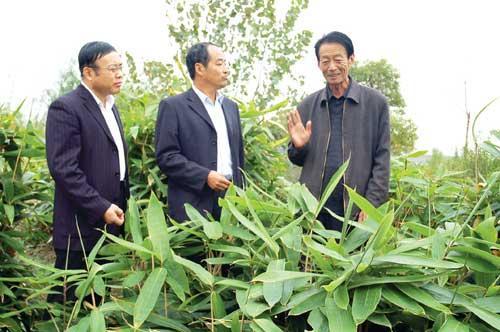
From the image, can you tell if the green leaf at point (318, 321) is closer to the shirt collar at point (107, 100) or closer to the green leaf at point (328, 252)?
the green leaf at point (328, 252)

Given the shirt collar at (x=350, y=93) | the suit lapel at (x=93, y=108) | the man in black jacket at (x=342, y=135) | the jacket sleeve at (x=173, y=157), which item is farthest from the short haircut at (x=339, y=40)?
the suit lapel at (x=93, y=108)

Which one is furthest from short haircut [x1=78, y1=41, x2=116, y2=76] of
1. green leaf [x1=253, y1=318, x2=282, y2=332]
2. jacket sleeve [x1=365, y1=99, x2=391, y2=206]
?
green leaf [x1=253, y1=318, x2=282, y2=332]

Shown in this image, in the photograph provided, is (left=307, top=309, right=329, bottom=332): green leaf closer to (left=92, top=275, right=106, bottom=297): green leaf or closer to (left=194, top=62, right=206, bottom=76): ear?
(left=92, top=275, right=106, bottom=297): green leaf

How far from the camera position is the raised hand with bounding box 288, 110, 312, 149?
2.96 meters

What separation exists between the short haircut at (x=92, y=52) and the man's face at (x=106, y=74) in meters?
0.02

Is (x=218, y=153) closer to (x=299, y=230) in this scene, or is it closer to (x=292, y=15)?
(x=299, y=230)

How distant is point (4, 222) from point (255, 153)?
5.30 feet

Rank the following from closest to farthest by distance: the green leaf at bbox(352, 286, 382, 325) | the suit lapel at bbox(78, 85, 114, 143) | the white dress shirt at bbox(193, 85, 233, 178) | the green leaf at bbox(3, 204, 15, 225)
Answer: the green leaf at bbox(352, 286, 382, 325)
the green leaf at bbox(3, 204, 15, 225)
the suit lapel at bbox(78, 85, 114, 143)
the white dress shirt at bbox(193, 85, 233, 178)

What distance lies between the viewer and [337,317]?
1.23 m

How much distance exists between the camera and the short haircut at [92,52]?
8.82 feet

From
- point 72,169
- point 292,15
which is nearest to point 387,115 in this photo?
point 72,169

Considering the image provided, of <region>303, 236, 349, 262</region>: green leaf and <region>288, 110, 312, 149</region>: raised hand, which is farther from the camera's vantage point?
<region>288, 110, 312, 149</region>: raised hand

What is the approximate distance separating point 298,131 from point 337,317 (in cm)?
180

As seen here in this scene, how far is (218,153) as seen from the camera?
9.87 feet
